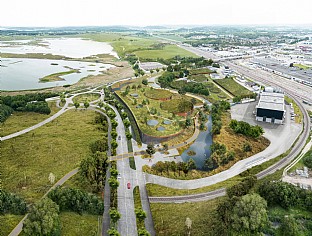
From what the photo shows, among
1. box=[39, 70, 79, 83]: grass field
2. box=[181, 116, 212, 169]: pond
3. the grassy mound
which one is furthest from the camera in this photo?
box=[39, 70, 79, 83]: grass field

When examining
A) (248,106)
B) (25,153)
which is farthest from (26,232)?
(248,106)

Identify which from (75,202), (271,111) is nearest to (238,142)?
(271,111)

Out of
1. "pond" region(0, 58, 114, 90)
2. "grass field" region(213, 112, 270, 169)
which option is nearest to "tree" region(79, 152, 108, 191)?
"grass field" region(213, 112, 270, 169)

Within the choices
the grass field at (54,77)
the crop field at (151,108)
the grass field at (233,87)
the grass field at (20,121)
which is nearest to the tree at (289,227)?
the crop field at (151,108)

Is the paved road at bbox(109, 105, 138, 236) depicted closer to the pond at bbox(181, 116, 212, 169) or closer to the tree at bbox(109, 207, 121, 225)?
the tree at bbox(109, 207, 121, 225)

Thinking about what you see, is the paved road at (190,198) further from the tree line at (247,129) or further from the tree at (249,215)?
the tree line at (247,129)
